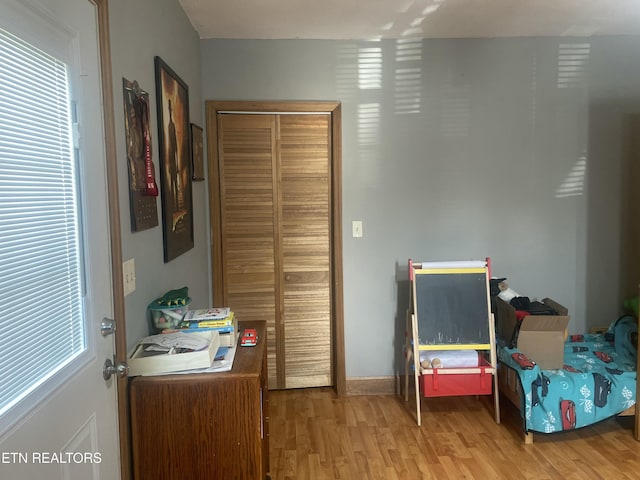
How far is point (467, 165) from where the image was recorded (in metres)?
3.35

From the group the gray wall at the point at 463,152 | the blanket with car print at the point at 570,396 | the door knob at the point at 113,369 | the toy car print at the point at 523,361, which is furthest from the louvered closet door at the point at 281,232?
the door knob at the point at 113,369

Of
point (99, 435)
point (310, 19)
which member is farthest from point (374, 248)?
point (99, 435)

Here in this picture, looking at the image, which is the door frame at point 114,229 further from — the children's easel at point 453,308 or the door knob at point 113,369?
the children's easel at point 453,308

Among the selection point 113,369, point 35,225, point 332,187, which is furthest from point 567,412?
point 35,225

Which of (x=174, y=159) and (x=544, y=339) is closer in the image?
(x=174, y=159)

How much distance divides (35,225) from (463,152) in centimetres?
281

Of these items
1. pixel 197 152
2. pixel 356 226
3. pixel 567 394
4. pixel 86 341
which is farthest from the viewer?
pixel 356 226

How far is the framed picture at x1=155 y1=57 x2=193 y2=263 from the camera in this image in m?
2.14

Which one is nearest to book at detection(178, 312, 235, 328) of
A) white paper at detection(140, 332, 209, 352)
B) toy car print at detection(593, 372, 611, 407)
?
white paper at detection(140, 332, 209, 352)

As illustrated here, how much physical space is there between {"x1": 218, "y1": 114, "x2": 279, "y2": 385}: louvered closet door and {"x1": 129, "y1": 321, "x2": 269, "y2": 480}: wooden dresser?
174 cm

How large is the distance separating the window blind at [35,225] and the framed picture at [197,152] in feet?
5.11

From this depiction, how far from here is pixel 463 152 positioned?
3.34 metres

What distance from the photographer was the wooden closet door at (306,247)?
10.9ft

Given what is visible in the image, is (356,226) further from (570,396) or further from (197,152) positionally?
(570,396)
